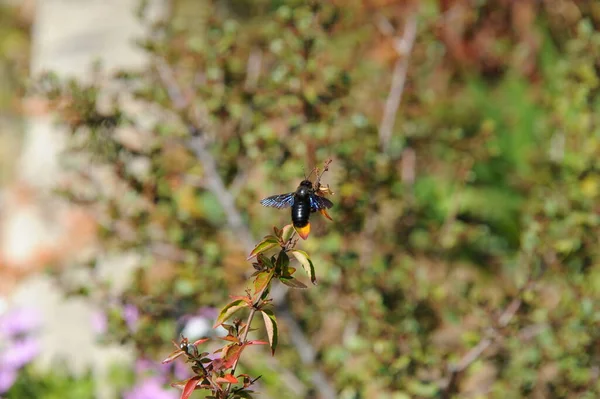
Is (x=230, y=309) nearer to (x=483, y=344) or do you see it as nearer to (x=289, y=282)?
(x=289, y=282)

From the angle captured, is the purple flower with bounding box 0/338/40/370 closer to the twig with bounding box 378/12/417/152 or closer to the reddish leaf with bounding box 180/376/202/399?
the twig with bounding box 378/12/417/152

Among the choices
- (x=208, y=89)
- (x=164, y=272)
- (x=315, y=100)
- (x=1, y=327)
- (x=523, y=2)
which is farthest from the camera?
(x=523, y=2)

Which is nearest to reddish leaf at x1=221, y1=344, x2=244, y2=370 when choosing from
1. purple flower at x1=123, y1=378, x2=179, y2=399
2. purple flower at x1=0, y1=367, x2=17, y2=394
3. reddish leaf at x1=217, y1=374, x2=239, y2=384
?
reddish leaf at x1=217, y1=374, x2=239, y2=384

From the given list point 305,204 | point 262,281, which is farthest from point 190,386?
point 305,204

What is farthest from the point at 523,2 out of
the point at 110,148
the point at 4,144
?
the point at 4,144

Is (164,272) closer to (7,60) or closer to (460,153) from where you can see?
(460,153)

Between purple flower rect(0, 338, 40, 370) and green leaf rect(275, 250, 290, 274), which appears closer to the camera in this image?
green leaf rect(275, 250, 290, 274)
